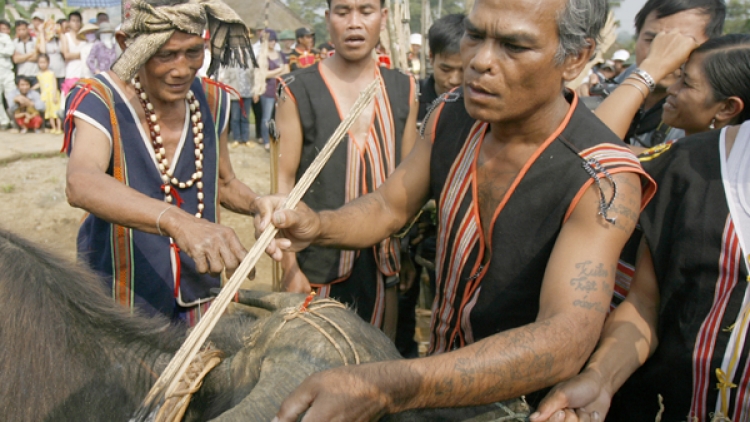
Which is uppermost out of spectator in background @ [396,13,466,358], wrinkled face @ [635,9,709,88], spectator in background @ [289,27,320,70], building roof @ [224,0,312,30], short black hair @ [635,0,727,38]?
building roof @ [224,0,312,30]

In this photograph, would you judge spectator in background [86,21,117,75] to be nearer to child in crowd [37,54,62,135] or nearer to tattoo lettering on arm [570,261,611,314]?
child in crowd [37,54,62,135]

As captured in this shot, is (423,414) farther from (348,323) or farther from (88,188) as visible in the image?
(88,188)

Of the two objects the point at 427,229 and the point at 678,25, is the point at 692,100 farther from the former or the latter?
the point at 427,229

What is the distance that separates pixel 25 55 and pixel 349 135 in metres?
12.5

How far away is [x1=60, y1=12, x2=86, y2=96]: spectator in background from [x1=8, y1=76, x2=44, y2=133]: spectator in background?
26.5 inches

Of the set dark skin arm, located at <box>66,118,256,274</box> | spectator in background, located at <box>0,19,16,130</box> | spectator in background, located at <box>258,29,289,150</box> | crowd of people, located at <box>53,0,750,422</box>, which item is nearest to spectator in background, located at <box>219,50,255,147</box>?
spectator in background, located at <box>258,29,289,150</box>

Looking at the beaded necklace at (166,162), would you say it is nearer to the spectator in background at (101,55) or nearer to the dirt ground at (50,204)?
the dirt ground at (50,204)

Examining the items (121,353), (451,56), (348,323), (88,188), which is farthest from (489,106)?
(451,56)

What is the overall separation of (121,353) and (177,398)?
36cm

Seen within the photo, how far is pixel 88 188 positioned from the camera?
79.5 inches

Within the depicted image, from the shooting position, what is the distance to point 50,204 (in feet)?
24.4

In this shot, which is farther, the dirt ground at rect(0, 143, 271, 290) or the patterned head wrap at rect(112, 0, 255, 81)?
the dirt ground at rect(0, 143, 271, 290)

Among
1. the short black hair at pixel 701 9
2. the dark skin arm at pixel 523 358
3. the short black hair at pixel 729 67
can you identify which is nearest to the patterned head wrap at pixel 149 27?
the dark skin arm at pixel 523 358

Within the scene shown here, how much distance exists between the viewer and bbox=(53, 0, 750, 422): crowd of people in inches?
58.7
